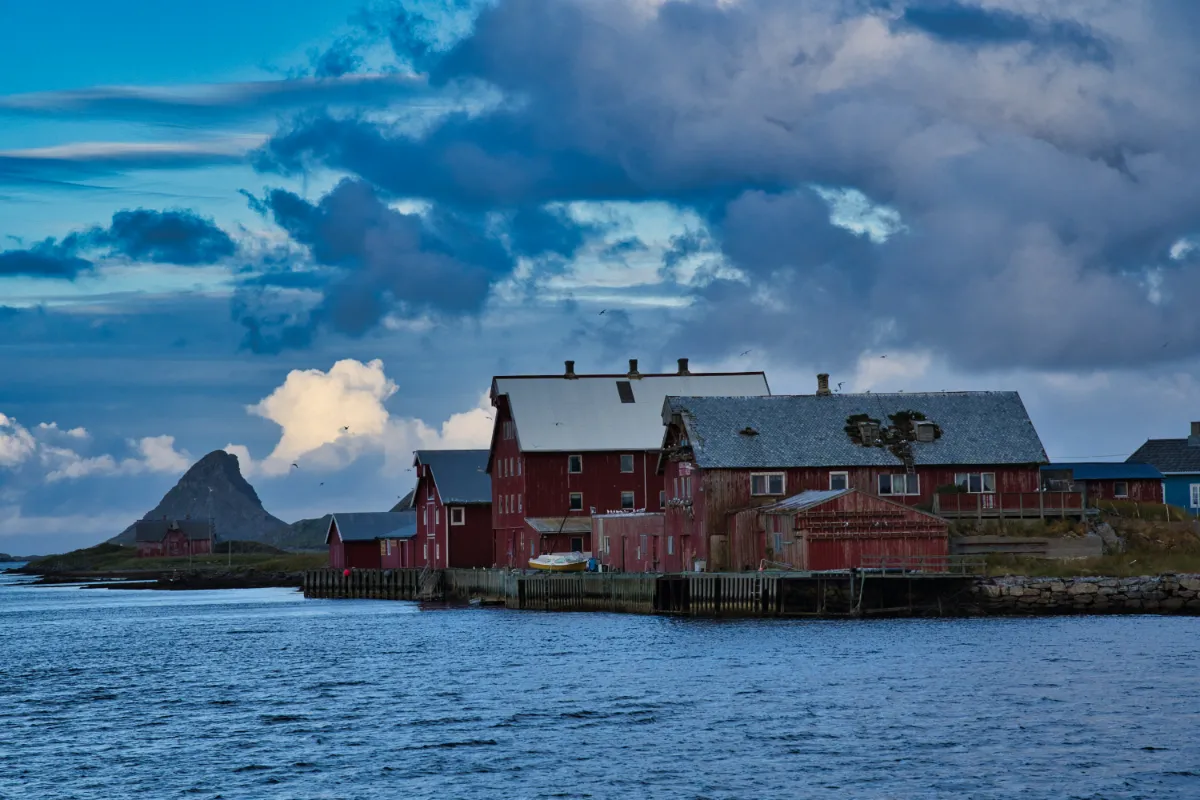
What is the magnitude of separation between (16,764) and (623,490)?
5898 centimetres

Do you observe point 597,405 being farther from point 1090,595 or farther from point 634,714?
point 634,714

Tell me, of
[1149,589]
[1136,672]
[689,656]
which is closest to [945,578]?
[1149,589]

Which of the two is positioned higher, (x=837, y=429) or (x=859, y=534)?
(x=837, y=429)

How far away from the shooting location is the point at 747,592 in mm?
64938

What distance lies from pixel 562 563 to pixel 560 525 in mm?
5057

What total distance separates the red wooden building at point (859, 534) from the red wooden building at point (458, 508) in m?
36.9

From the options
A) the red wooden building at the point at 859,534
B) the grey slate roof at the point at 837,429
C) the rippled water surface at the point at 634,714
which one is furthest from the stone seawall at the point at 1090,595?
the grey slate roof at the point at 837,429

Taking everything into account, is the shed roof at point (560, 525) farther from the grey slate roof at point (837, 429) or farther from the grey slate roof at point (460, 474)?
the grey slate roof at point (837, 429)

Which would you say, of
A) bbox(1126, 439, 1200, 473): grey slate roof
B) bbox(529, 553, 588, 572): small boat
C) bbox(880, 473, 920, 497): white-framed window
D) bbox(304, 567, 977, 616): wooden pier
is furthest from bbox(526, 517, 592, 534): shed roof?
bbox(1126, 439, 1200, 473): grey slate roof

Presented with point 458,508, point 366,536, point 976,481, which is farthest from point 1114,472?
point 366,536

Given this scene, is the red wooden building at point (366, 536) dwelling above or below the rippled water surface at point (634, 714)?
above

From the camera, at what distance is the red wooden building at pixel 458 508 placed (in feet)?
328

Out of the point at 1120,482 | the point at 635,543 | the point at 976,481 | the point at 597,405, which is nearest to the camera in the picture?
the point at 976,481

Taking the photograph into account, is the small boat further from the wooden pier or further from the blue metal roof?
the blue metal roof
